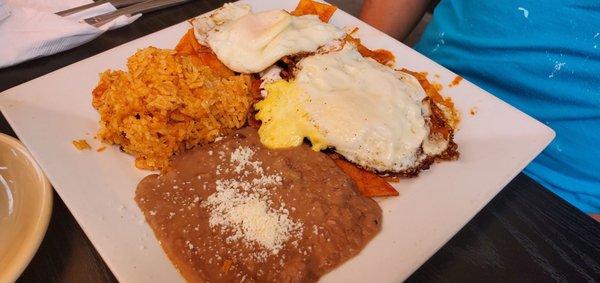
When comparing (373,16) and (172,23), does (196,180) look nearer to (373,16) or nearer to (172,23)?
(172,23)

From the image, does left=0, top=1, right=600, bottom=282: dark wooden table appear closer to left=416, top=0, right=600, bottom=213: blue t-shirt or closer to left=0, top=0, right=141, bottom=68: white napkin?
left=416, top=0, right=600, bottom=213: blue t-shirt

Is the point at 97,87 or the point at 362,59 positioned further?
the point at 362,59

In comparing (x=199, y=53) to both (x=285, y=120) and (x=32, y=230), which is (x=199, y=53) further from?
(x=32, y=230)

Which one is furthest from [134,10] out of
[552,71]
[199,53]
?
[552,71]

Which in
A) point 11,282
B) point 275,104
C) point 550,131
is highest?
point 550,131

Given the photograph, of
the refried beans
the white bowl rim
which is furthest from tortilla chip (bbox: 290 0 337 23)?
the white bowl rim

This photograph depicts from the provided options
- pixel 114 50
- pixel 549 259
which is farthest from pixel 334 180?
pixel 114 50

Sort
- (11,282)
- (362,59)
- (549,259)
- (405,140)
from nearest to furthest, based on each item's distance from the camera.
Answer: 1. (11,282)
2. (549,259)
3. (405,140)
4. (362,59)
